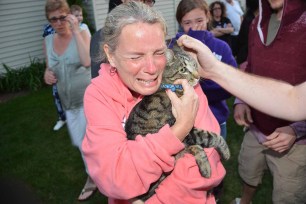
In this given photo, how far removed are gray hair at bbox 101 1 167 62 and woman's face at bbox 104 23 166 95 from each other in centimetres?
3

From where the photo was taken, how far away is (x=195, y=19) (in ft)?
11.0

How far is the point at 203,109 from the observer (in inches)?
81.5

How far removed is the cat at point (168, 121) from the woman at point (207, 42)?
2.78 feet

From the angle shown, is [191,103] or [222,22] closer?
[191,103]

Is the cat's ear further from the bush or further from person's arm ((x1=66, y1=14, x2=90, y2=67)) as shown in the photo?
the bush

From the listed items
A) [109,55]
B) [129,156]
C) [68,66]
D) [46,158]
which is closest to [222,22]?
[68,66]

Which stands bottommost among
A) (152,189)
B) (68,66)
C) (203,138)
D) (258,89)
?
(68,66)

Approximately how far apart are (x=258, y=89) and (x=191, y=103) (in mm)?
532

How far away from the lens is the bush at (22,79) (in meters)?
9.47

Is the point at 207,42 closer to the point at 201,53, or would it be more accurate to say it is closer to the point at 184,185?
the point at 201,53

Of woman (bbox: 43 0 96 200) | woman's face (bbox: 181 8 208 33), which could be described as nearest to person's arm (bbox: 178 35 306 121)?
woman's face (bbox: 181 8 208 33)

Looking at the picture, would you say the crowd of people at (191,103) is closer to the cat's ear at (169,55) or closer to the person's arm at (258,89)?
the person's arm at (258,89)

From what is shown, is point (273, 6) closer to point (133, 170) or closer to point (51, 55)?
point (133, 170)

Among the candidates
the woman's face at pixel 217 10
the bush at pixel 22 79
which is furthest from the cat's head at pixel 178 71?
the bush at pixel 22 79
